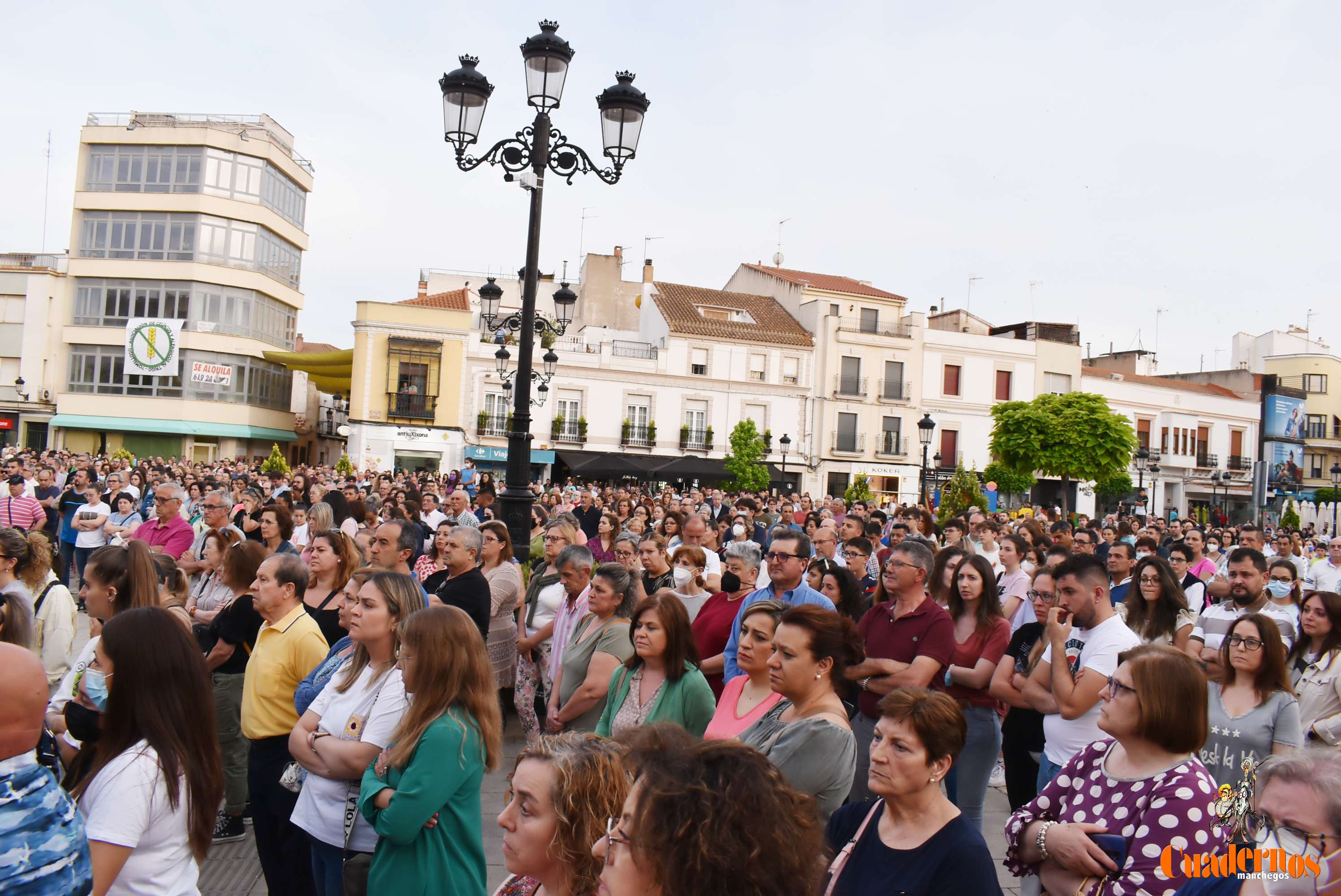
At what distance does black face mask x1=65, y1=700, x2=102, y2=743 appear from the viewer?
2.62 metres

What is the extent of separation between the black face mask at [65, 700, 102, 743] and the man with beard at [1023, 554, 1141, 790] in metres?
3.53

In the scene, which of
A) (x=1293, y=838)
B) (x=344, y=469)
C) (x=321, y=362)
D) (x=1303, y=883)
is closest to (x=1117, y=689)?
(x=1293, y=838)

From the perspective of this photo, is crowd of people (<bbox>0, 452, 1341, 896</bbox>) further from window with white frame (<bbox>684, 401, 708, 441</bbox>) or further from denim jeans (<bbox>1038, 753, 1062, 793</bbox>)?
window with white frame (<bbox>684, 401, 708, 441</bbox>)

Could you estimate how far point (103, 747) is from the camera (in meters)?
2.44

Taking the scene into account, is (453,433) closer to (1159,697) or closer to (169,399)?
(169,399)

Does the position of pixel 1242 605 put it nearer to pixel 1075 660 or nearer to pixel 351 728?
pixel 1075 660

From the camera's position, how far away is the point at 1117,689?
275 cm

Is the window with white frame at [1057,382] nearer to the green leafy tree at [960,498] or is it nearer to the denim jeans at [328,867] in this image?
the green leafy tree at [960,498]

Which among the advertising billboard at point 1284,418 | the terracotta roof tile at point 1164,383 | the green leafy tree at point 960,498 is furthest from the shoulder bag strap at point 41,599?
the advertising billboard at point 1284,418

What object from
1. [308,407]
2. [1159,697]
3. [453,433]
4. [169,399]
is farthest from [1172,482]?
[1159,697]

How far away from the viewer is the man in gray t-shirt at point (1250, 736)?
3586 mm

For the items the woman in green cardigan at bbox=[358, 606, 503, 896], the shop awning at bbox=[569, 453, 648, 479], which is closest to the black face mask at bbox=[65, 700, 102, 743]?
the woman in green cardigan at bbox=[358, 606, 503, 896]

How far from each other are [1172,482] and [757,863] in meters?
47.5

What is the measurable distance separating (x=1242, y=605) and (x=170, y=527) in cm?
785
